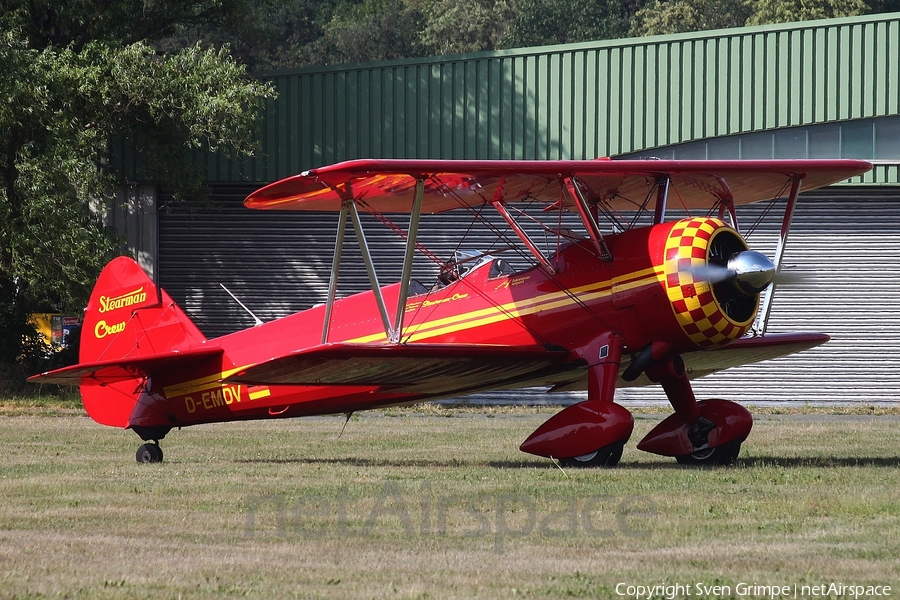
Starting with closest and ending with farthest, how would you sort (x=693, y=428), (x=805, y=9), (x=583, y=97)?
(x=693, y=428) → (x=583, y=97) → (x=805, y=9)

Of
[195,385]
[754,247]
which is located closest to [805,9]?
[754,247]

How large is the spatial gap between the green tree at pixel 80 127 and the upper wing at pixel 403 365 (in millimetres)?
9843

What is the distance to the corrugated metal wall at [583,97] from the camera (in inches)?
841

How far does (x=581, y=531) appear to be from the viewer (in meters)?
6.75

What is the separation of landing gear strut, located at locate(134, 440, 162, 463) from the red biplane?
4 cm

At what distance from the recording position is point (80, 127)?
20641 mm

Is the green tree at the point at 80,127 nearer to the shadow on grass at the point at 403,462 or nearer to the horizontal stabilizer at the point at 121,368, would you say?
the horizontal stabilizer at the point at 121,368

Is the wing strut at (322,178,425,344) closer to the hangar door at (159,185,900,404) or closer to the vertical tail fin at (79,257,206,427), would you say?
the vertical tail fin at (79,257,206,427)

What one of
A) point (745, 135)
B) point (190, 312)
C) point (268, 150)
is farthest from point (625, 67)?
point (190, 312)

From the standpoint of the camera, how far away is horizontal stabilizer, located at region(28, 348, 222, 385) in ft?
36.5

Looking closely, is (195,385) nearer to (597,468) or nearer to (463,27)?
(597,468)

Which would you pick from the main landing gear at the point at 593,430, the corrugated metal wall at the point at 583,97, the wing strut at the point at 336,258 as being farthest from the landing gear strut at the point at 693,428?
the corrugated metal wall at the point at 583,97

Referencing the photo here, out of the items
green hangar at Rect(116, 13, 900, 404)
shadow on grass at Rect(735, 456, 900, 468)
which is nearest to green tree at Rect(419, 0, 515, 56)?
green hangar at Rect(116, 13, 900, 404)

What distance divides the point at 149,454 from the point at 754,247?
14.4m
